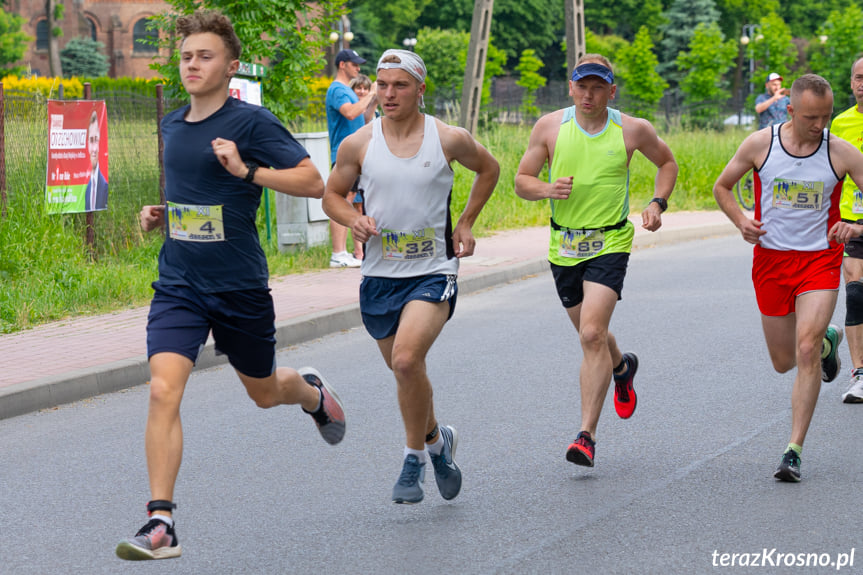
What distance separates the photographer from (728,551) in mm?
4773

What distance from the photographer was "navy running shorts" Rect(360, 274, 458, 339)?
5.40m

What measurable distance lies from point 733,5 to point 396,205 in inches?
3271

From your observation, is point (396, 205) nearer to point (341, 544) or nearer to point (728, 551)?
point (341, 544)

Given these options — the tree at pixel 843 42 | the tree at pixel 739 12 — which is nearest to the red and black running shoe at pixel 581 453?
the tree at pixel 843 42

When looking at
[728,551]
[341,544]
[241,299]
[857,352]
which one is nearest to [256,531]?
[341,544]

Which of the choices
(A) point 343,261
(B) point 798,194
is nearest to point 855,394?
(B) point 798,194

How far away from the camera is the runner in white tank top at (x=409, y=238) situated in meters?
5.34

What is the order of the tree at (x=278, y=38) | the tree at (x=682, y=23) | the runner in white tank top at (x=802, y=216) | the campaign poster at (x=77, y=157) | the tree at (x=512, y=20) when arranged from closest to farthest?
the runner in white tank top at (x=802, y=216), the campaign poster at (x=77, y=157), the tree at (x=278, y=38), the tree at (x=682, y=23), the tree at (x=512, y=20)

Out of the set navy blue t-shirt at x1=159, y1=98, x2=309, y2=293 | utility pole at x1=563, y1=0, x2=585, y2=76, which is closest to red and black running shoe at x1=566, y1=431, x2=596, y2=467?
navy blue t-shirt at x1=159, y1=98, x2=309, y2=293

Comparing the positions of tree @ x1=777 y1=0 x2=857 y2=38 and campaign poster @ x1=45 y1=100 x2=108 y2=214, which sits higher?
tree @ x1=777 y1=0 x2=857 y2=38

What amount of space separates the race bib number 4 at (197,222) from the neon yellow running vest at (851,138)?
416cm

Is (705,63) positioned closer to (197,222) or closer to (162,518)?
(197,222)

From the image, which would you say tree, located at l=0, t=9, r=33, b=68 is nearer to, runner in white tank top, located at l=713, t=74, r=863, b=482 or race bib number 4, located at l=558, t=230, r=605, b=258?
race bib number 4, located at l=558, t=230, r=605, b=258

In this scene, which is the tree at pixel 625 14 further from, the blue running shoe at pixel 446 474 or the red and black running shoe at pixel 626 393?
the blue running shoe at pixel 446 474
